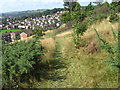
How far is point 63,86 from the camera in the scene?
4.00 meters

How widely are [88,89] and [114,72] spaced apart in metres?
0.94

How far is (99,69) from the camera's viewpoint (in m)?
4.55

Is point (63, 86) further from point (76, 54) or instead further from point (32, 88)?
point (76, 54)

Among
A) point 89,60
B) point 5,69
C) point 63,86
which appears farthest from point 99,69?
point 5,69

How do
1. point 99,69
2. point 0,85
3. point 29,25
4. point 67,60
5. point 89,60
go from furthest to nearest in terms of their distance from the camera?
1. point 29,25
2. point 67,60
3. point 89,60
4. point 99,69
5. point 0,85

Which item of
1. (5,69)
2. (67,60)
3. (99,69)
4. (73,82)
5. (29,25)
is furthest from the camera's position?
(29,25)

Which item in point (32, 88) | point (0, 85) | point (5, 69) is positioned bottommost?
point (32, 88)

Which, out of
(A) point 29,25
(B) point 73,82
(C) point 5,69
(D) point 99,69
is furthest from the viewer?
(A) point 29,25

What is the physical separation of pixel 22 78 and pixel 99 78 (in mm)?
2128

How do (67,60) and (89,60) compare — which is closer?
(89,60)

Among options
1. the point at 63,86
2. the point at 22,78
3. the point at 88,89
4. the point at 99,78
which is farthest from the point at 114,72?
the point at 22,78

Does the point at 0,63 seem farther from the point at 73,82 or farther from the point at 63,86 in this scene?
the point at 73,82

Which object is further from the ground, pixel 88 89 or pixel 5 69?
pixel 5 69

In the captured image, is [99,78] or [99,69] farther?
[99,69]
